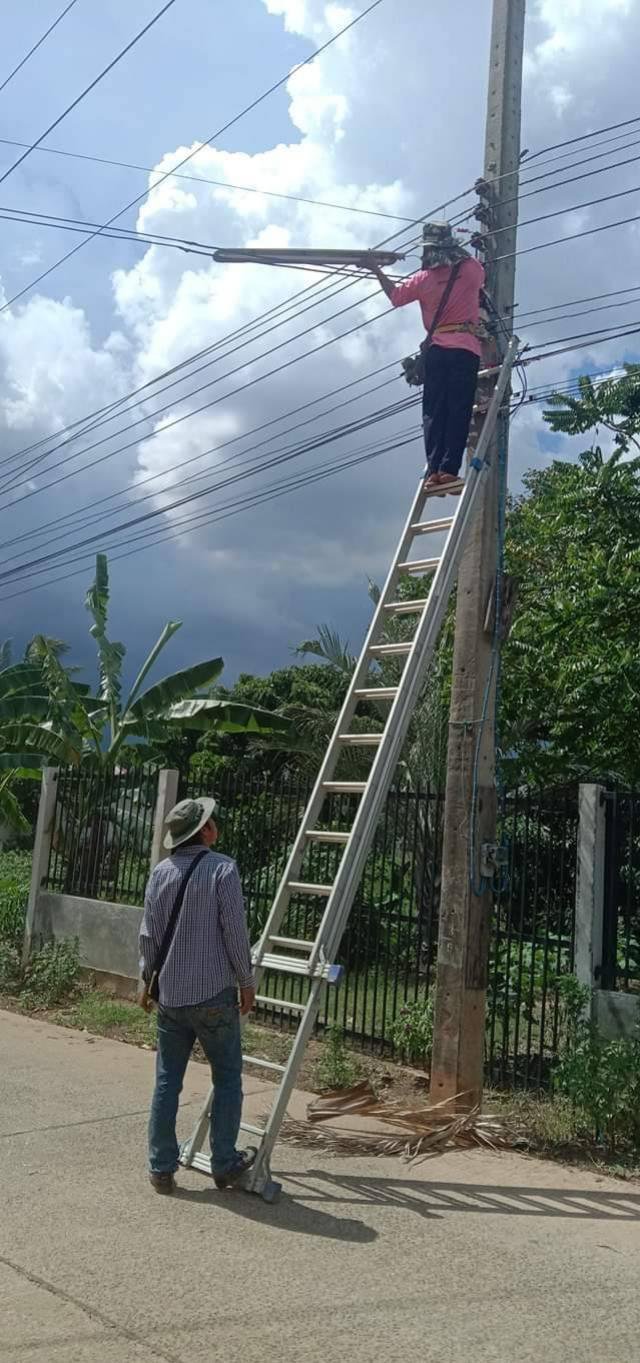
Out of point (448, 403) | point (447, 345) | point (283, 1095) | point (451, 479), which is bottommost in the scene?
point (283, 1095)

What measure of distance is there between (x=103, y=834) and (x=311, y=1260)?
6.95 m

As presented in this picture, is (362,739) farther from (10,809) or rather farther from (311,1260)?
(10,809)

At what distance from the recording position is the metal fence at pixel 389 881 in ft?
24.8

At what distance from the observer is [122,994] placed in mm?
10523

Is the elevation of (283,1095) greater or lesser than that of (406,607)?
lesser

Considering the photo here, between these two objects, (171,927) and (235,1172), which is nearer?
(235,1172)

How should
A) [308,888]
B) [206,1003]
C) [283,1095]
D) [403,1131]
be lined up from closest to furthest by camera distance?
[206,1003] → [283,1095] → [308,888] → [403,1131]

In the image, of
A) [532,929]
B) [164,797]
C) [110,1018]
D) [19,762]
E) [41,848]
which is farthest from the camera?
[19,762]

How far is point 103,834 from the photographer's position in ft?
37.3

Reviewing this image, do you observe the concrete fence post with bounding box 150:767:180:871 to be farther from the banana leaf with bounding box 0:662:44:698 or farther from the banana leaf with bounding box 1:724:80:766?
the banana leaf with bounding box 0:662:44:698

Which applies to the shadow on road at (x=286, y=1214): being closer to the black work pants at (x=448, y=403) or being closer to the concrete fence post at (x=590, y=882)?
the concrete fence post at (x=590, y=882)

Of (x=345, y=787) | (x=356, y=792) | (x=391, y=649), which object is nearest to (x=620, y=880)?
(x=356, y=792)

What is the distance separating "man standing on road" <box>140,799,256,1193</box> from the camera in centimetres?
548

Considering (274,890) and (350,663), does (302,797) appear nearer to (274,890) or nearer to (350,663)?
(274,890)
